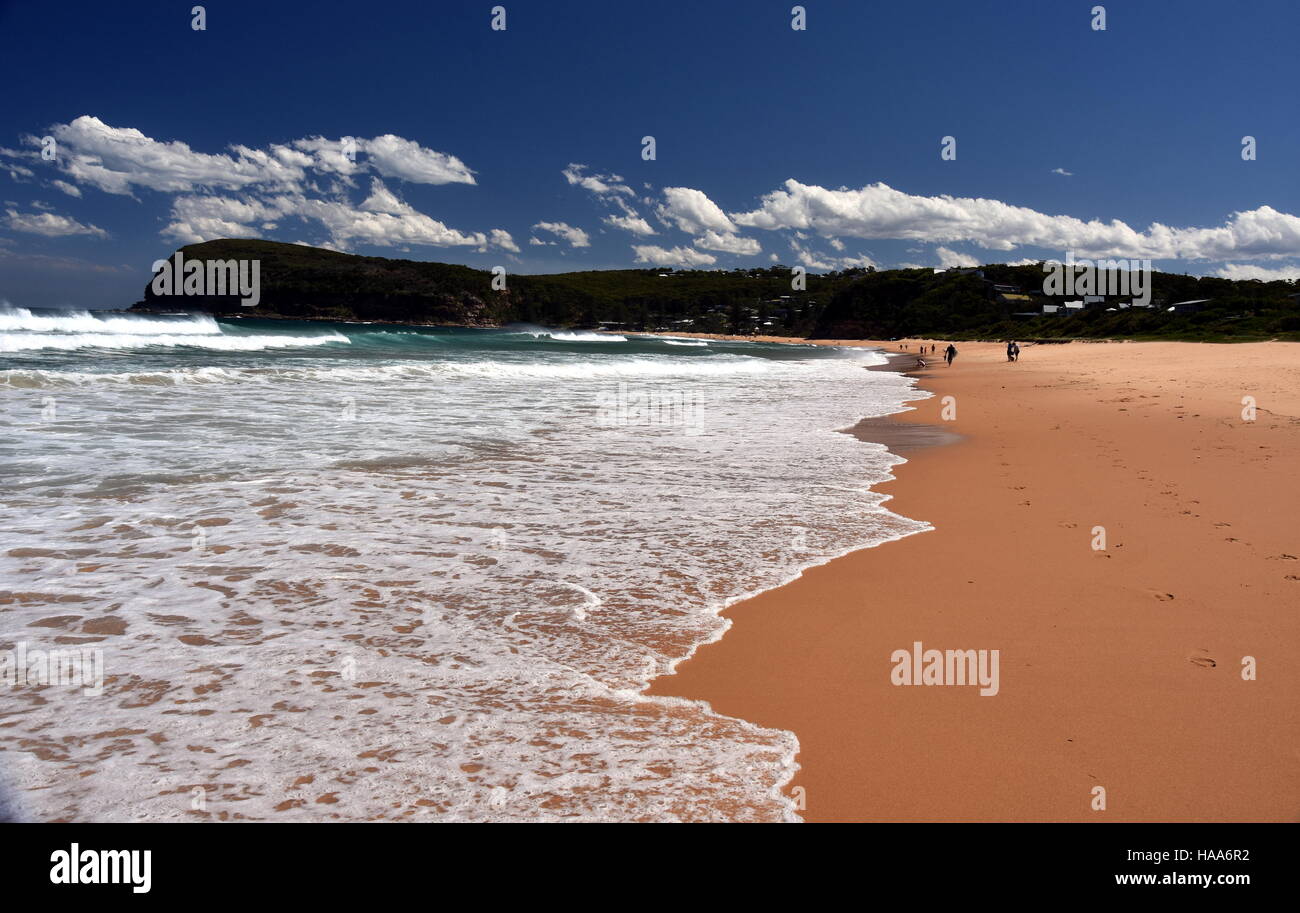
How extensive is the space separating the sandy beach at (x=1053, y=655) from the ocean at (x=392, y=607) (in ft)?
1.14

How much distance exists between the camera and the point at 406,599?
4.90m

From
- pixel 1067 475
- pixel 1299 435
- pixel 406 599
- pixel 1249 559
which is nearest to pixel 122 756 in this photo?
pixel 406 599

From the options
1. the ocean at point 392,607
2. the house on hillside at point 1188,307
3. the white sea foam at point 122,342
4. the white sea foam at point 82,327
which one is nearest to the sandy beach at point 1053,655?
the ocean at point 392,607

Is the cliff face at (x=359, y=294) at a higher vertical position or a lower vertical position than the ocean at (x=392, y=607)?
higher

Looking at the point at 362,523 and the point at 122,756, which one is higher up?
the point at 362,523

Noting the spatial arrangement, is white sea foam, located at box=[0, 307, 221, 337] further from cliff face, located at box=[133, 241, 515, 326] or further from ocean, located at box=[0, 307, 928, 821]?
cliff face, located at box=[133, 241, 515, 326]

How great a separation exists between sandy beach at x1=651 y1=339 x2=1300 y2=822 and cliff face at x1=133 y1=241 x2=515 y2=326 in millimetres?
148080

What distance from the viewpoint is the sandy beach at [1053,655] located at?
9.73 feet

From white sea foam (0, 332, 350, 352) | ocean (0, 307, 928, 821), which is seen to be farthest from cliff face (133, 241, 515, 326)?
ocean (0, 307, 928, 821)

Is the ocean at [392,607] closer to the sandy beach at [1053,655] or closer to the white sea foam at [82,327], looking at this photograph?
the sandy beach at [1053,655]

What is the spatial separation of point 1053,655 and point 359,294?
158 meters

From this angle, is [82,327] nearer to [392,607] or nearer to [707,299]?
[392,607]

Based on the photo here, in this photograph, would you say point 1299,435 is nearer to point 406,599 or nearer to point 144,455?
point 406,599
